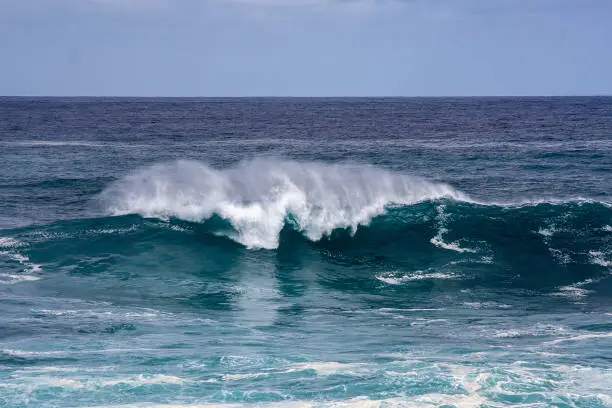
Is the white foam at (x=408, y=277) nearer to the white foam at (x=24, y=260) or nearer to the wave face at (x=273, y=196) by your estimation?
the wave face at (x=273, y=196)

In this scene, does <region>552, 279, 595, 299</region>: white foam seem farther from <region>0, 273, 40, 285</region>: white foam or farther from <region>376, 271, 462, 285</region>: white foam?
<region>0, 273, 40, 285</region>: white foam

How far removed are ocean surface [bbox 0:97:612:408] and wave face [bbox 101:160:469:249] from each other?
2.6 inches

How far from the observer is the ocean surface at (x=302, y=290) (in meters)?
12.2

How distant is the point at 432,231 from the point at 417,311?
286 inches

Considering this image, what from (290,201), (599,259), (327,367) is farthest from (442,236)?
(327,367)

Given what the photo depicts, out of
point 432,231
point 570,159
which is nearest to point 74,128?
point 570,159

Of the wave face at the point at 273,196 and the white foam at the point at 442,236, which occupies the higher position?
the wave face at the point at 273,196

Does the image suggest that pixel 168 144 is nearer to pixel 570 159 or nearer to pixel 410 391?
pixel 570 159

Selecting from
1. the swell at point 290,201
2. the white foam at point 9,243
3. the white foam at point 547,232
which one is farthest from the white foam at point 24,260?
the white foam at point 547,232

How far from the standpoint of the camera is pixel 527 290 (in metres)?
20.0

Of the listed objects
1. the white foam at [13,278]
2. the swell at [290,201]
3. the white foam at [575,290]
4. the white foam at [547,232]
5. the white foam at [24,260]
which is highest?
the swell at [290,201]

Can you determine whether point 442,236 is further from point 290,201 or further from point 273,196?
point 273,196

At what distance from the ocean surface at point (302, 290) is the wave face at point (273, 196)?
0.22ft

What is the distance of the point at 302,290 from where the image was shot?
19781 mm
